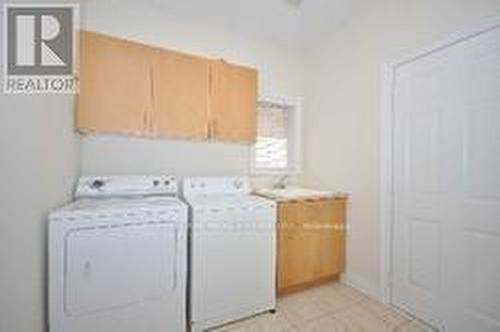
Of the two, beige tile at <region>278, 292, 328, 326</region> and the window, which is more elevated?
the window

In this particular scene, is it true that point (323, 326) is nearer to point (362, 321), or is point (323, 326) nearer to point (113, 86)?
point (362, 321)

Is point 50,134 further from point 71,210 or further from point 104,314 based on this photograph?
point 104,314

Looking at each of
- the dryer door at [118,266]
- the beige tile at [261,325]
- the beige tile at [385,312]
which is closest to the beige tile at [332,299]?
the beige tile at [385,312]

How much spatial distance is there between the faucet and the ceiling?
1544 millimetres

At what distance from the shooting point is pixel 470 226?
64.4 inches

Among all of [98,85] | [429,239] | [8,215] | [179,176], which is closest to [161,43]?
[98,85]

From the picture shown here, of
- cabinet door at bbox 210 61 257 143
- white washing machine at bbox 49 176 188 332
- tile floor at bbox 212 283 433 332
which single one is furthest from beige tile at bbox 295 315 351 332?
cabinet door at bbox 210 61 257 143

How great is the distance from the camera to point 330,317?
200cm

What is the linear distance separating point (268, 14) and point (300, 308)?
105 inches

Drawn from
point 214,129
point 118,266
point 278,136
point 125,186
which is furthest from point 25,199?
point 278,136

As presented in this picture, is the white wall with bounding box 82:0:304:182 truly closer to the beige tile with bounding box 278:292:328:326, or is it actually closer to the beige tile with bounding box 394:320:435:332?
the beige tile with bounding box 278:292:328:326

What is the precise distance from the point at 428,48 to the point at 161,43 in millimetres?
2157

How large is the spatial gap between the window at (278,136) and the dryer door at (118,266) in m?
1.50

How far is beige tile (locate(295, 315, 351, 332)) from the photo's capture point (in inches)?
72.7
